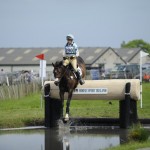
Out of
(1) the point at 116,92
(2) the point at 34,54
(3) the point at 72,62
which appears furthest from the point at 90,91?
(2) the point at 34,54

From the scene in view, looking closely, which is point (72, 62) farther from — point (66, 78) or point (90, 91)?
point (90, 91)

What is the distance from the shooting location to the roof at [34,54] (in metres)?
84.3

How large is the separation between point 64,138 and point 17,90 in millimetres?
19480

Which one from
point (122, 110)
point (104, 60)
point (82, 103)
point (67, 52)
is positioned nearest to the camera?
point (67, 52)

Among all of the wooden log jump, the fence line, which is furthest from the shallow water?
the fence line

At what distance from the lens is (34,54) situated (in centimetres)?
8788

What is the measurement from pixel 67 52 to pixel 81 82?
0.99 metres

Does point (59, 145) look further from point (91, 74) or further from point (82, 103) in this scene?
point (91, 74)

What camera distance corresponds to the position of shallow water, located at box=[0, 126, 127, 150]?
14086 mm

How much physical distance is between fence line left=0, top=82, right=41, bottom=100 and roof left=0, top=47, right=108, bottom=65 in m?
43.7

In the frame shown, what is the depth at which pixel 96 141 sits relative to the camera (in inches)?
596

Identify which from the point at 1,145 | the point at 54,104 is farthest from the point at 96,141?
the point at 54,104

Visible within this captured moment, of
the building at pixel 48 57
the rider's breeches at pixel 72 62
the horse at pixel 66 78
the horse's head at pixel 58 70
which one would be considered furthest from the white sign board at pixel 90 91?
the building at pixel 48 57

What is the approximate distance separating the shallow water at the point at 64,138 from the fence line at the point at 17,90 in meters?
15.5
